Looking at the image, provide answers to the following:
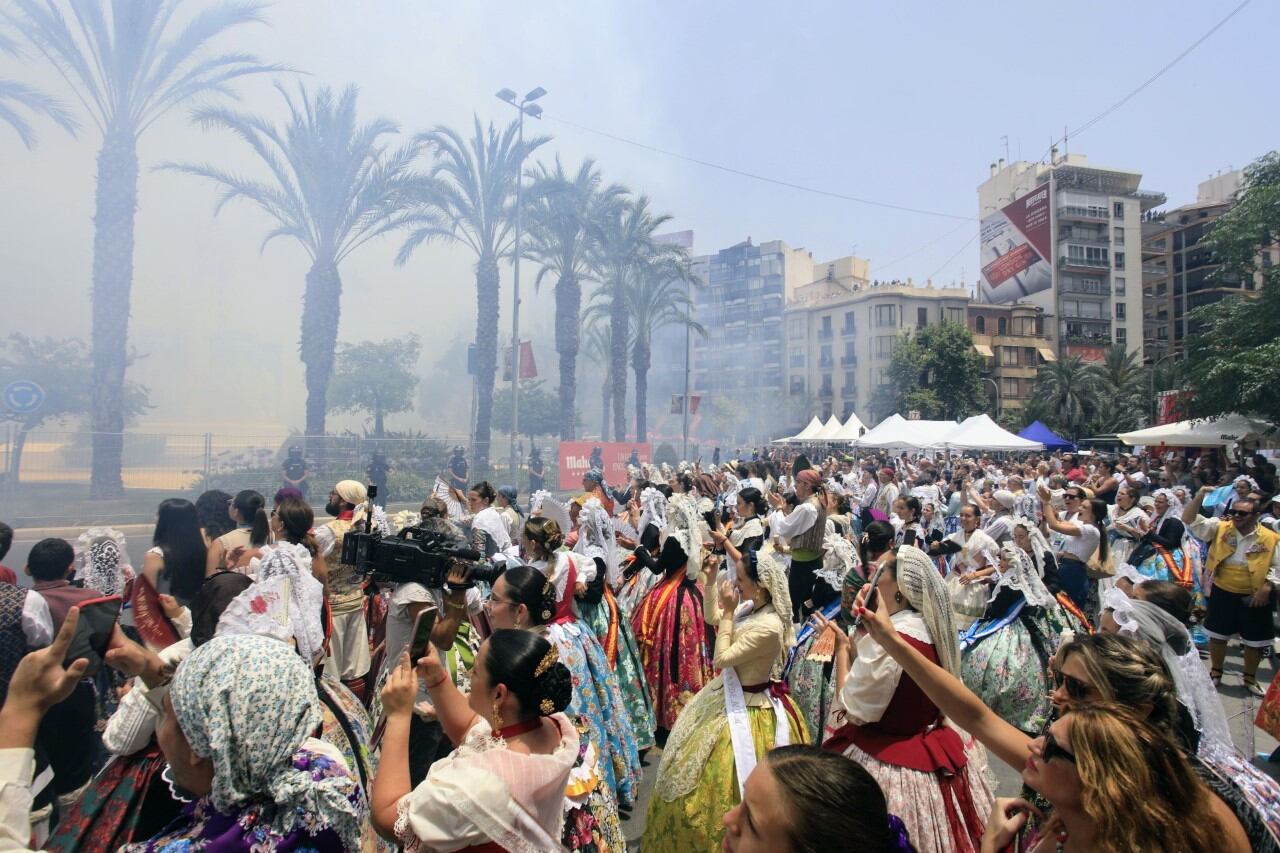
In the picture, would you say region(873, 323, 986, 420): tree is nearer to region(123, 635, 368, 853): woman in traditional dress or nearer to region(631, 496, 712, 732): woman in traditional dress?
region(631, 496, 712, 732): woman in traditional dress

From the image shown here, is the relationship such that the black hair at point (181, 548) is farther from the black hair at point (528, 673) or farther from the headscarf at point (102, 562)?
the black hair at point (528, 673)

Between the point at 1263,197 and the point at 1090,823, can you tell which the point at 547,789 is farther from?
the point at 1263,197

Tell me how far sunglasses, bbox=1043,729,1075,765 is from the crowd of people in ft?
0.04

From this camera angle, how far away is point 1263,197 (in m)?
18.7

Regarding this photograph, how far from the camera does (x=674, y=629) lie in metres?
6.12

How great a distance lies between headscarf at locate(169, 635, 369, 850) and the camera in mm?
2080

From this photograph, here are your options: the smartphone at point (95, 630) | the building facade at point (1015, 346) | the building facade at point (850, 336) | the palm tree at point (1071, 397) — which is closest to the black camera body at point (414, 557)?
the smartphone at point (95, 630)

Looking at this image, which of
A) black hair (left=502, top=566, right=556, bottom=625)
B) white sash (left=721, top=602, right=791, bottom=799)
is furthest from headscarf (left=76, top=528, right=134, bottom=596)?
white sash (left=721, top=602, right=791, bottom=799)

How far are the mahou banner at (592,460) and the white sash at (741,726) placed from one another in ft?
65.7

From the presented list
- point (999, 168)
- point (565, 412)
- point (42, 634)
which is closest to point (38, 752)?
point (42, 634)

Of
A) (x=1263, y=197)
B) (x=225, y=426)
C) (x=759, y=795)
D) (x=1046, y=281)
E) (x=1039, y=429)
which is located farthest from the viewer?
(x=1046, y=281)

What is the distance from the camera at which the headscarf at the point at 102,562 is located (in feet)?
16.4

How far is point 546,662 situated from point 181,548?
3435 millimetres

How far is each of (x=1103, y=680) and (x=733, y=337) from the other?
85.0 meters
